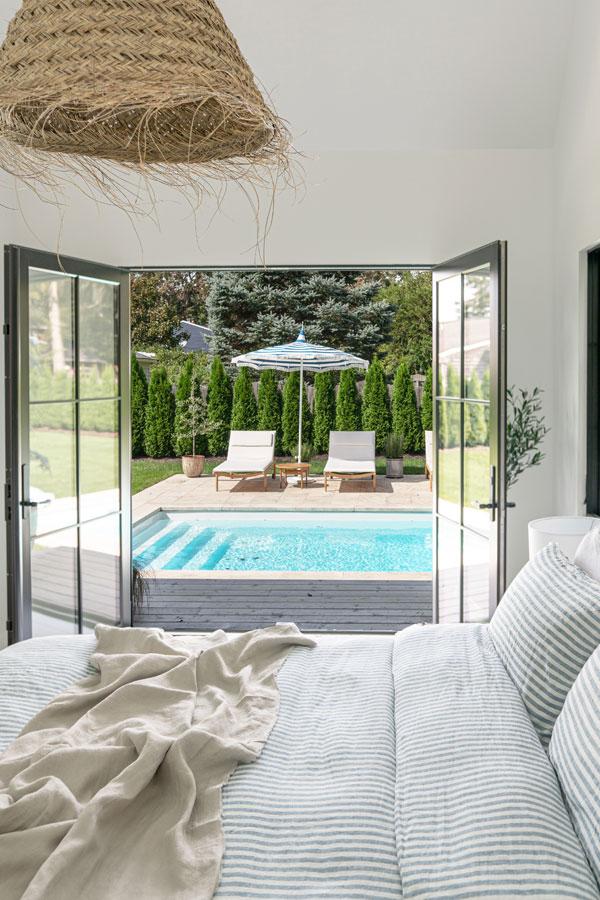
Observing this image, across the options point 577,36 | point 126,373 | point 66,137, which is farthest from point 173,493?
point 66,137

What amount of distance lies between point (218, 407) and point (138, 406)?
1212 mm

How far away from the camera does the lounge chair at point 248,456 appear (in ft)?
35.2

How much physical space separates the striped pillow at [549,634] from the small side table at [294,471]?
328 inches

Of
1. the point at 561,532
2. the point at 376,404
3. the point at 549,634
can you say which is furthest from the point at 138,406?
the point at 549,634

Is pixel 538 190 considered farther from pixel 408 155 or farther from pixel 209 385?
pixel 209 385

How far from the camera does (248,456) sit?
11.1 metres

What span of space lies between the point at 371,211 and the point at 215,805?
141 inches

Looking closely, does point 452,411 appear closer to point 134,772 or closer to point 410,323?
point 134,772

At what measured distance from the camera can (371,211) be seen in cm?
454

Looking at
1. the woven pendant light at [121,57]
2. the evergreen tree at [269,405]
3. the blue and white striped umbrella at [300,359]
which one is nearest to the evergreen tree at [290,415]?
the evergreen tree at [269,405]

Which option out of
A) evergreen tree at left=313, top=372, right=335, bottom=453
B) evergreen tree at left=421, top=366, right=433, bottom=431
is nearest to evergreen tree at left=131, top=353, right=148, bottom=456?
evergreen tree at left=313, top=372, right=335, bottom=453

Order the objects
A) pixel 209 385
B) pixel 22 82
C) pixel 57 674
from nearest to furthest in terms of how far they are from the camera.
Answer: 1. pixel 22 82
2. pixel 57 674
3. pixel 209 385

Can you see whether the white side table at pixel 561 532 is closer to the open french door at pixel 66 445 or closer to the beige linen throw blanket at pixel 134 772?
the beige linen throw blanket at pixel 134 772

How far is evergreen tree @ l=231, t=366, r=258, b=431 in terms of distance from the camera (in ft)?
40.6
